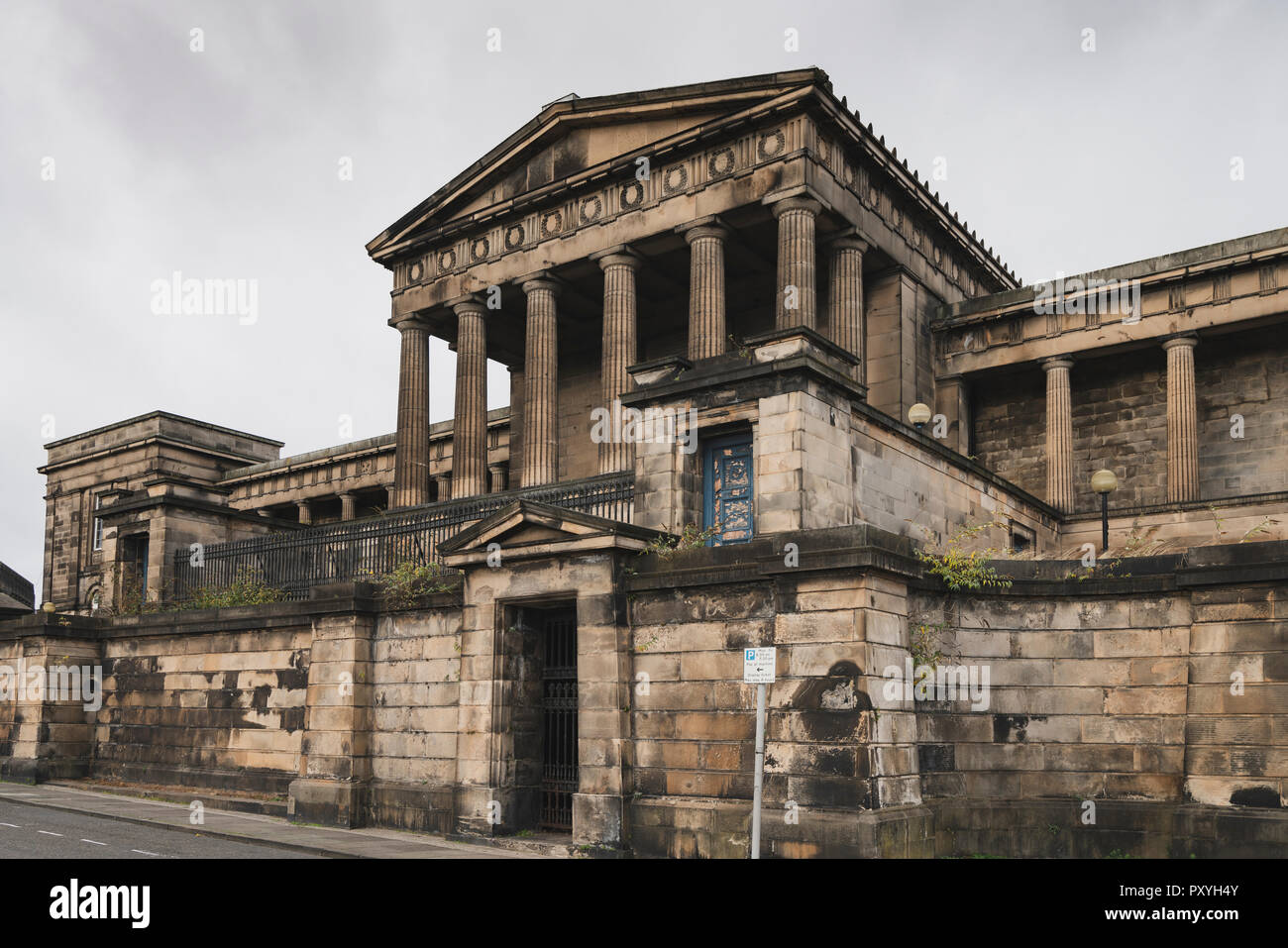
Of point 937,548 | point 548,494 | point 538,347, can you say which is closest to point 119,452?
point 538,347

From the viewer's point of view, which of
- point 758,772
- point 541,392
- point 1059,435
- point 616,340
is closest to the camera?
point 758,772

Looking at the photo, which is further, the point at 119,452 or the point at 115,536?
the point at 119,452

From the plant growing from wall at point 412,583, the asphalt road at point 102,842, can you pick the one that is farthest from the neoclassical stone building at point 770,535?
the asphalt road at point 102,842

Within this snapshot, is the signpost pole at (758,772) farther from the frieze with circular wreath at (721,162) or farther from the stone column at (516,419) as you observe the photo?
the stone column at (516,419)

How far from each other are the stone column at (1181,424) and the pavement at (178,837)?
19.9 metres

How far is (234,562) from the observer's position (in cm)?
2452

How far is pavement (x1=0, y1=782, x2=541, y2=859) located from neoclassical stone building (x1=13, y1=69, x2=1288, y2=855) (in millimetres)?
828

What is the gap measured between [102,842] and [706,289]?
19888 mm

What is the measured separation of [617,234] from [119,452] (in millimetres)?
36732

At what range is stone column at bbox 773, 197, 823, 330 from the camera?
93.2ft

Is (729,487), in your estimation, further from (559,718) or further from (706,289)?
(706,289)

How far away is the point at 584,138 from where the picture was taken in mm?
34094

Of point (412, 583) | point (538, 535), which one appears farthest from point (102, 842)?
point (538, 535)
